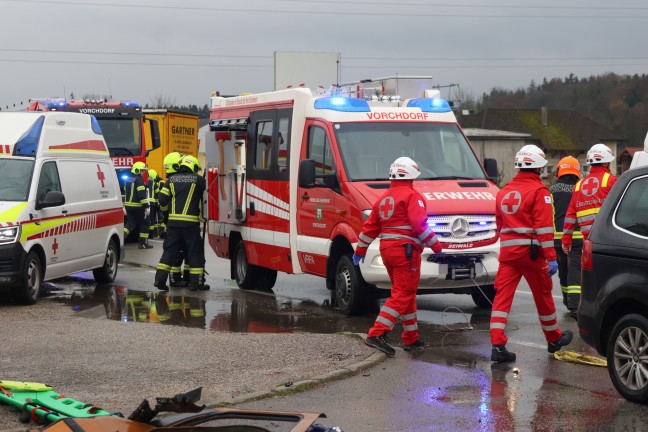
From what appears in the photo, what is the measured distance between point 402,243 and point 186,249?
5.97 metres

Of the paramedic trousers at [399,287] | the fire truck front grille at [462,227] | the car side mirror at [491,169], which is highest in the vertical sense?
the car side mirror at [491,169]

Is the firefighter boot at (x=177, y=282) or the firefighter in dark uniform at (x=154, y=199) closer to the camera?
the firefighter boot at (x=177, y=282)

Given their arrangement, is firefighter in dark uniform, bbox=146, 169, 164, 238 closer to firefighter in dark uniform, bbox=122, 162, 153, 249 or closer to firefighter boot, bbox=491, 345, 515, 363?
firefighter in dark uniform, bbox=122, 162, 153, 249

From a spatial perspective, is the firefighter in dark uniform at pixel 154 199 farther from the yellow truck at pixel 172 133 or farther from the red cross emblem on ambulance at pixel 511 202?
the red cross emblem on ambulance at pixel 511 202

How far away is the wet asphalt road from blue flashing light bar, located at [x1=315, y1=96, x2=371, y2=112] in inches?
101

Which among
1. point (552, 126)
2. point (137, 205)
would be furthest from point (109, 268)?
point (552, 126)

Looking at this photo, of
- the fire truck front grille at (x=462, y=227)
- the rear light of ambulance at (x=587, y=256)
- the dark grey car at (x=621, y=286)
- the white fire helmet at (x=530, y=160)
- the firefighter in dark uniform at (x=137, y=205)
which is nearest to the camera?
the dark grey car at (x=621, y=286)

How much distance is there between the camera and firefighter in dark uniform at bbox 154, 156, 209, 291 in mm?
14789

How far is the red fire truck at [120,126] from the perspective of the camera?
26.2 metres

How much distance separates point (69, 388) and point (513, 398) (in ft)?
11.3

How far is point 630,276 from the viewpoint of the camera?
7.55m

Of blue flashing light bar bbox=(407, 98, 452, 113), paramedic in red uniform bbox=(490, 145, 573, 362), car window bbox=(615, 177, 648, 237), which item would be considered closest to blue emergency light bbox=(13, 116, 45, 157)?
blue flashing light bar bbox=(407, 98, 452, 113)

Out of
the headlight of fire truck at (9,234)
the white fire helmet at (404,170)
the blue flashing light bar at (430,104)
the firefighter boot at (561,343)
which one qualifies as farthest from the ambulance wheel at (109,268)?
the firefighter boot at (561,343)

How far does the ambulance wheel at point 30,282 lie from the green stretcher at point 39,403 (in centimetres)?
542
